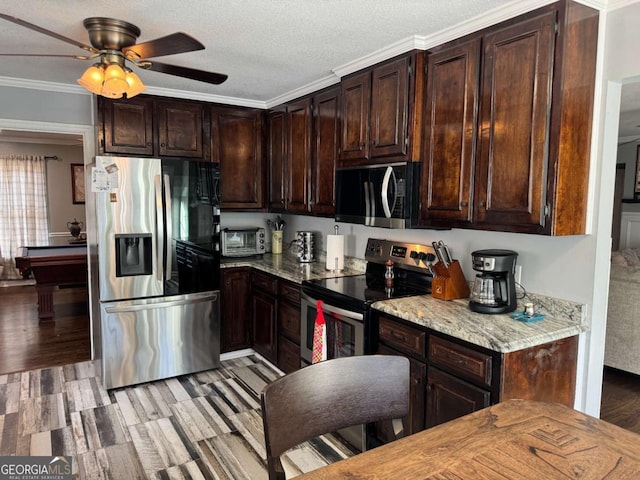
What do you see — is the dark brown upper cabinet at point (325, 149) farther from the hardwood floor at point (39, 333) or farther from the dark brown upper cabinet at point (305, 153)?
the hardwood floor at point (39, 333)

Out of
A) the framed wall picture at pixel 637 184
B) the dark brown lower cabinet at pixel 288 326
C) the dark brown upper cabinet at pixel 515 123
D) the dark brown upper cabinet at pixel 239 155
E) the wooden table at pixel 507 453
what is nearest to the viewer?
the wooden table at pixel 507 453

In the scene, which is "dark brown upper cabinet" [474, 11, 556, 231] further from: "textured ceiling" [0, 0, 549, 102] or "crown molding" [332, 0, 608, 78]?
"textured ceiling" [0, 0, 549, 102]

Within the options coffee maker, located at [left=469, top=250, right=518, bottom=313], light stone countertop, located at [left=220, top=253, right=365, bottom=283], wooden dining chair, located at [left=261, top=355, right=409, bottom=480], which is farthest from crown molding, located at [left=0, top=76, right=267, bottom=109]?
wooden dining chair, located at [left=261, top=355, right=409, bottom=480]

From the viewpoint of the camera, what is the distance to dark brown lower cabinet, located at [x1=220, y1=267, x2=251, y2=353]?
3.95 m

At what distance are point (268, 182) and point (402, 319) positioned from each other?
7.94 ft

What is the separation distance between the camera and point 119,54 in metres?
2.18

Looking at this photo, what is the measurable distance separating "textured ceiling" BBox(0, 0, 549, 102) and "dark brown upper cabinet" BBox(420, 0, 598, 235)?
6.4 inches

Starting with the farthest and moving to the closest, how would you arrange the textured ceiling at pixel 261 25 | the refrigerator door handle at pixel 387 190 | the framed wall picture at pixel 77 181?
the framed wall picture at pixel 77 181 → the refrigerator door handle at pixel 387 190 → the textured ceiling at pixel 261 25

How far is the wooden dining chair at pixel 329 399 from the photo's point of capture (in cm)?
110

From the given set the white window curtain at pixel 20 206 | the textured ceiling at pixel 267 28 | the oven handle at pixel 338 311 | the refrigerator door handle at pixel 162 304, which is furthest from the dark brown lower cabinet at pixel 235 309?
the white window curtain at pixel 20 206

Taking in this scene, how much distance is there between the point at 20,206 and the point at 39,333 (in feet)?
11.1

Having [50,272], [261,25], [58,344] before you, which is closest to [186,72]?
[261,25]

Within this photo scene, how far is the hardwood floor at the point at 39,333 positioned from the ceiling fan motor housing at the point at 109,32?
2.97 metres

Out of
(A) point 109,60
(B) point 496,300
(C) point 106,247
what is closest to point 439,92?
(B) point 496,300
